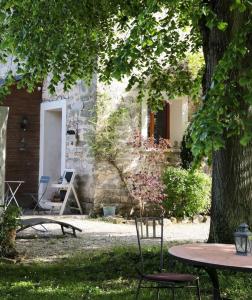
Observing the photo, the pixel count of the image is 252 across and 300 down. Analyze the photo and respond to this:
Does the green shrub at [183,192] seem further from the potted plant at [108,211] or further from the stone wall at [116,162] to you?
A: the potted plant at [108,211]

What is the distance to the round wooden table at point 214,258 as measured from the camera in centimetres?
356

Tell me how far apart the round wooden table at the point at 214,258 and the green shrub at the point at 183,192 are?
7.39 meters

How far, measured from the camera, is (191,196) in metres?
11.9

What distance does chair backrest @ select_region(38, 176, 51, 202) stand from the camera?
13.1 m

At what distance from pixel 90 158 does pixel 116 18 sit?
4001mm

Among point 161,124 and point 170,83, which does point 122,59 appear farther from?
point 161,124

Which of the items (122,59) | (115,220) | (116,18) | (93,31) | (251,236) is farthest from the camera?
(115,220)

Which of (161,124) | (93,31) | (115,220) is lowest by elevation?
(115,220)

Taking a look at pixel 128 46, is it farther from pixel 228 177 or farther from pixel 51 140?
pixel 51 140

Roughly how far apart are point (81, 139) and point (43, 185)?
1700mm

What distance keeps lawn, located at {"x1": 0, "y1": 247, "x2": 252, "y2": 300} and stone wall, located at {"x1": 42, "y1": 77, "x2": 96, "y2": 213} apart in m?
4.81

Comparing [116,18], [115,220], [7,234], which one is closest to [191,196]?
[115,220]

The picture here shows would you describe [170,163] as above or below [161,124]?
below

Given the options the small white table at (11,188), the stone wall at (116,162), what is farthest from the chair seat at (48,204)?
the stone wall at (116,162)
